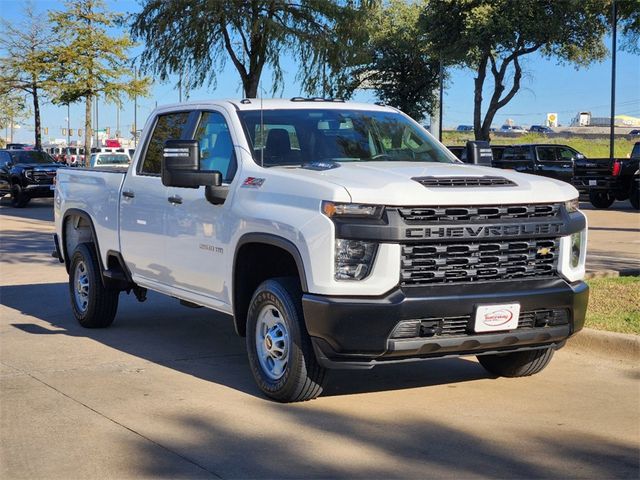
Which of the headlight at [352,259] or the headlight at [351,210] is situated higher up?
the headlight at [351,210]

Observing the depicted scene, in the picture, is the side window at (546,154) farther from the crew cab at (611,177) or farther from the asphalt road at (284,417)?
the asphalt road at (284,417)

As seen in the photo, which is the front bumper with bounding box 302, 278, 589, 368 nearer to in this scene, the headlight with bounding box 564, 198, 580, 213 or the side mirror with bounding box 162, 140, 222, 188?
the headlight with bounding box 564, 198, 580, 213

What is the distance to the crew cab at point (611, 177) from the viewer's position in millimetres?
26047

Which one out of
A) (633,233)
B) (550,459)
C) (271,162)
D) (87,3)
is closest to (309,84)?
(633,233)

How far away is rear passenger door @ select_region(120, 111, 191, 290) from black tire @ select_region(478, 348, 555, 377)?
8.61ft

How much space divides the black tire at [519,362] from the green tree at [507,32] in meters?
29.5

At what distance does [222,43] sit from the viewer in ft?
91.6

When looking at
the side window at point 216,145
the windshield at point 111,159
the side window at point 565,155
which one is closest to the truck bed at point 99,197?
the side window at point 216,145

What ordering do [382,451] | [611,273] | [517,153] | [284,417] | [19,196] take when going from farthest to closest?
1. [517,153]
2. [19,196]
3. [611,273]
4. [284,417]
5. [382,451]

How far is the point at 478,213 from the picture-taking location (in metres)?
5.78

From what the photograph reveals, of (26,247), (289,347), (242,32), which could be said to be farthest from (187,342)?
(242,32)

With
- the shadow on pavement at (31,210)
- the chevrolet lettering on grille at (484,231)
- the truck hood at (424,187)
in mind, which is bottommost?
the shadow on pavement at (31,210)

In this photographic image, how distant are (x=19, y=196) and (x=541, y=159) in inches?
678

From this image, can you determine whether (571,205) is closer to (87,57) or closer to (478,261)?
(478,261)
